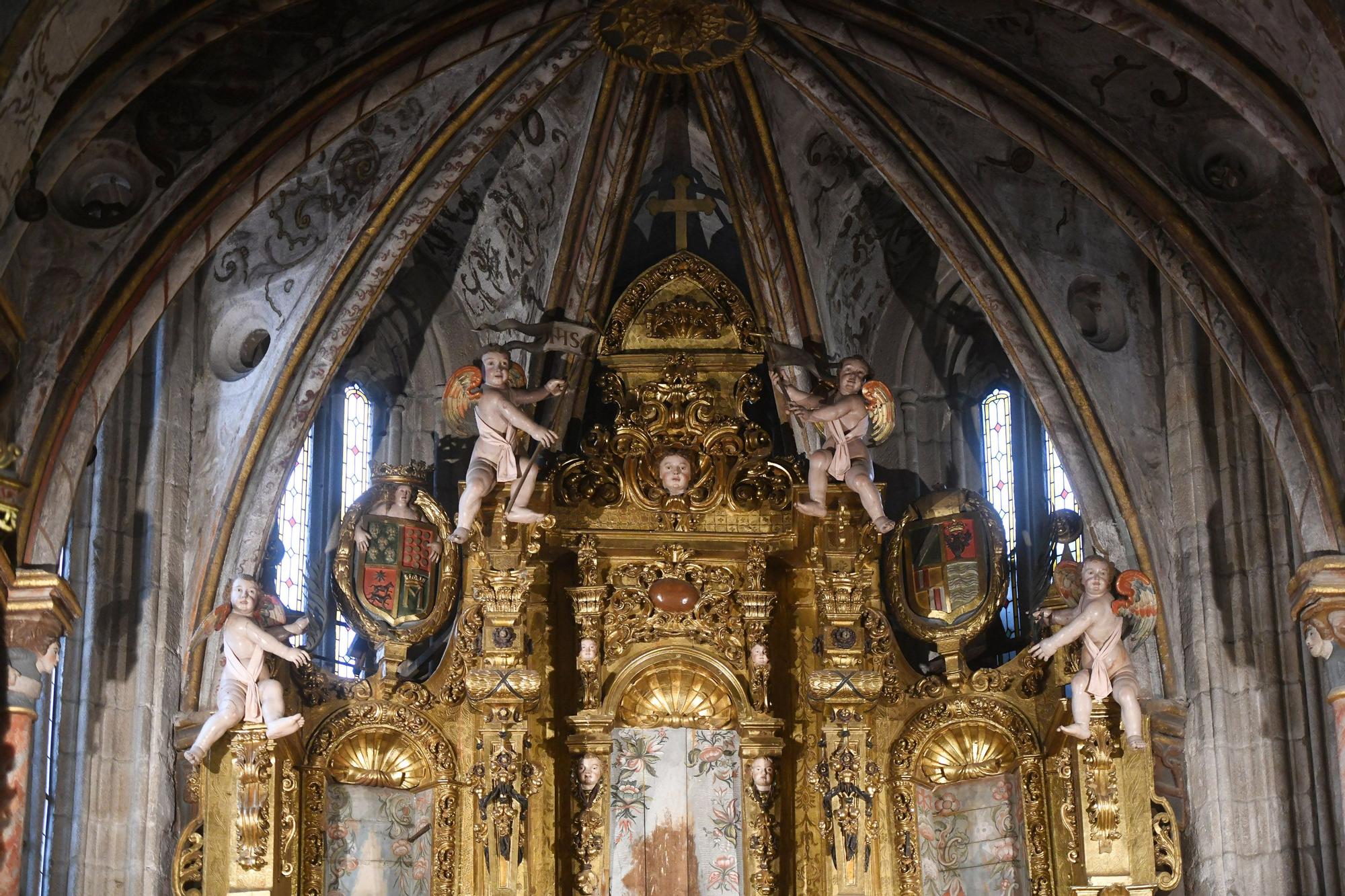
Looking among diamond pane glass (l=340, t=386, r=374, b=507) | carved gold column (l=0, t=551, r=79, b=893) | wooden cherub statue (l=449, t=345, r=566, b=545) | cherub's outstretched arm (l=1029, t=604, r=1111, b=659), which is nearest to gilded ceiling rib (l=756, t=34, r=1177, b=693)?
cherub's outstretched arm (l=1029, t=604, r=1111, b=659)

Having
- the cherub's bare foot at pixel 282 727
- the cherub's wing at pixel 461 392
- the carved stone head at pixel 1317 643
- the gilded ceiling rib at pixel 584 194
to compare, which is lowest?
the cherub's bare foot at pixel 282 727

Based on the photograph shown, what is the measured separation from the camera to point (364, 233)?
19531 millimetres

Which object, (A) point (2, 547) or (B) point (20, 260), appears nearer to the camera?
(A) point (2, 547)

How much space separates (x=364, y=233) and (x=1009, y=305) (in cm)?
509

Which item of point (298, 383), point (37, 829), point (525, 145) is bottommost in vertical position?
point (37, 829)

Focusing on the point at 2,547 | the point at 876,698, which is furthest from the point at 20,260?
the point at 876,698

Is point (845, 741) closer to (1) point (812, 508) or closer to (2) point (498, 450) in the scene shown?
(1) point (812, 508)

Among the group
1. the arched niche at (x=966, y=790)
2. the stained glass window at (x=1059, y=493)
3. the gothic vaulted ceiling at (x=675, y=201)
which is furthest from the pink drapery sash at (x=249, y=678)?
the stained glass window at (x=1059, y=493)

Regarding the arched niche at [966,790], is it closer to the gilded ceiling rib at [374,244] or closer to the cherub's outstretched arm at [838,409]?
the cherub's outstretched arm at [838,409]

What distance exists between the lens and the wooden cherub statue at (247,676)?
18.1 metres

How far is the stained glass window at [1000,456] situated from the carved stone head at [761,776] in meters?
3.13

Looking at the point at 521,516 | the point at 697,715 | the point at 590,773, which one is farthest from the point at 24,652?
the point at 697,715

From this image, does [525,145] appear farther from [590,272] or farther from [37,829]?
[37,829]

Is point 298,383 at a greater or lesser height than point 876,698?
greater
